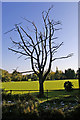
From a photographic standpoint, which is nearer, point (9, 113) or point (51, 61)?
point (9, 113)

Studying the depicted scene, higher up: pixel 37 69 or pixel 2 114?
pixel 37 69

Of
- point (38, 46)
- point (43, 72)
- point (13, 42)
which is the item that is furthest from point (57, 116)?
point (13, 42)

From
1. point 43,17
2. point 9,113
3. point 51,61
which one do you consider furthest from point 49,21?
point 9,113

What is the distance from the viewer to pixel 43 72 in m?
11.9

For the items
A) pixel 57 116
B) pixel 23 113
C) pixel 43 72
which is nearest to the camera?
pixel 57 116

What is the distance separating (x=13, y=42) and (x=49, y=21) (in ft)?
12.9

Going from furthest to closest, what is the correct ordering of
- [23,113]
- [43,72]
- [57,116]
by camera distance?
[43,72], [23,113], [57,116]

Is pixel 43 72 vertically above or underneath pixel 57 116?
above

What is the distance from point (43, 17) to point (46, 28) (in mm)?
1095

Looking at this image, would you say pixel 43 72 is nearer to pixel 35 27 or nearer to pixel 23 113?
pixel 35 27

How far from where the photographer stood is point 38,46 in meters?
12.2

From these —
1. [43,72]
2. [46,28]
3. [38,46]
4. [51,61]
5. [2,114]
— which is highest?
[46,28]

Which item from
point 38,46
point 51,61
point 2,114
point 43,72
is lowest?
point 2,114

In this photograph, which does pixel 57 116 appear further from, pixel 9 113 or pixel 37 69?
pixel 37 69
